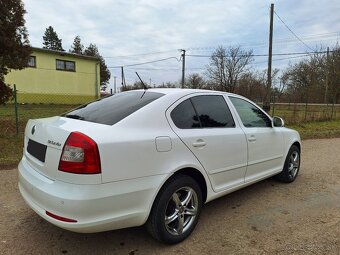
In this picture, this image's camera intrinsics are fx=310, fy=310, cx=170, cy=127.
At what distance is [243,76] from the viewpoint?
52.2 meters

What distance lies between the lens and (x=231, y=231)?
353 centimetres

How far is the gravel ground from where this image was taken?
312 cm

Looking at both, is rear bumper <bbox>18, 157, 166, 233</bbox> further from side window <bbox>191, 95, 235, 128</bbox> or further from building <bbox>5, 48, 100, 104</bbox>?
building <bbox>5, 48, 100, 104</bbox>

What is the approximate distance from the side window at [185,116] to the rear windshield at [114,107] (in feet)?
0.89

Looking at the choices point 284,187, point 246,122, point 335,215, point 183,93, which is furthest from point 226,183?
point 284,187

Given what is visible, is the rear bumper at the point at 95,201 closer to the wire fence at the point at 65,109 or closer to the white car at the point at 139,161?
the white car at the point at 139,161

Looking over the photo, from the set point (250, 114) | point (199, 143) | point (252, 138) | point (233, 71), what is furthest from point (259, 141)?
point (233, 71)

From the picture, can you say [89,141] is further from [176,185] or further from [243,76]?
[243,76]

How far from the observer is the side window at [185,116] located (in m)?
3.31

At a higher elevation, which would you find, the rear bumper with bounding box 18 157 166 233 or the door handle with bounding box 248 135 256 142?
the door handle with bounding box 248 135 256 142

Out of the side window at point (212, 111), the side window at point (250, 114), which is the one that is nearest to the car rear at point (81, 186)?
the side window at point (212, 111)

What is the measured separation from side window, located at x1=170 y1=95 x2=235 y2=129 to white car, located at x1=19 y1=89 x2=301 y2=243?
0.04 ft

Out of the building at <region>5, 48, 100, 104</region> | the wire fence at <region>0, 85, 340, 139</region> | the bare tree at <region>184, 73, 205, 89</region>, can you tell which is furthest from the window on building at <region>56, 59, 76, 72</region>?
the bare tree at <region>184, 73, 205, 89</region>

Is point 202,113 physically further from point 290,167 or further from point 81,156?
point 290,167
